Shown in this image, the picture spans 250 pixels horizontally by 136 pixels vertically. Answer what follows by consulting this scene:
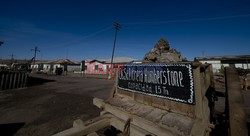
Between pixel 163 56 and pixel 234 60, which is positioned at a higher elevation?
pixel 234 60

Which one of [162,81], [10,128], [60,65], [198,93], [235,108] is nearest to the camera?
[235,108]

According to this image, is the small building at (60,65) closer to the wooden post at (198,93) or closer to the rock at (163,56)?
the rock at (163,56)

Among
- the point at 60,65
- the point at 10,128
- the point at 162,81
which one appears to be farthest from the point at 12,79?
the point at 60,65

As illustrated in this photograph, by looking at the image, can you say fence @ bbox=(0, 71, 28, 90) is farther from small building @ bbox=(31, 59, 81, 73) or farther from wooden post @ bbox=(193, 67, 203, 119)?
small building @ bbox=(31, 59, 81, 73)

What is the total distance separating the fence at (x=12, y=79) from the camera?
429 inches

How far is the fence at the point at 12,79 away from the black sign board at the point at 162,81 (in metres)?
14.0

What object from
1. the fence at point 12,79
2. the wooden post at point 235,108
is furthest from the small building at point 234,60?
the fence at point 12,79

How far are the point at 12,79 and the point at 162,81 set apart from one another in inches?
602

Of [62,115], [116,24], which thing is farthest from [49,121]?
[116,24]

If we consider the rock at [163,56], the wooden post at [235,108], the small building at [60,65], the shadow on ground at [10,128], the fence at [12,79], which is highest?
the small building at [60,65]

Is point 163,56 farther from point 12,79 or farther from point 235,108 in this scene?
point 12,79

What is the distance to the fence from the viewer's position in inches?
429

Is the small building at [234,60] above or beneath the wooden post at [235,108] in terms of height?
above

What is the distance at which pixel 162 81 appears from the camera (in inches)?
81.4
